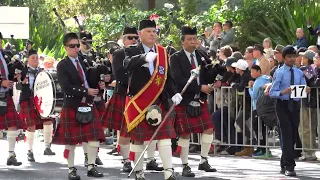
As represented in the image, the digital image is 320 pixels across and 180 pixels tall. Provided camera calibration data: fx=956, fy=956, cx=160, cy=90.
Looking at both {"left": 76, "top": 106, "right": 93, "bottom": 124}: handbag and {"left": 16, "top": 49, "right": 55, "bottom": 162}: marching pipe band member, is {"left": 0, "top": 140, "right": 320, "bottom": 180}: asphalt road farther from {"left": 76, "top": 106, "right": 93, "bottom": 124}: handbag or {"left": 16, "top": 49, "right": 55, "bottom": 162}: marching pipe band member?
{"left": 76, "top": 106, "right": 93, "bottom": 124}: handbag

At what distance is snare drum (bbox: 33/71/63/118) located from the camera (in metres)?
13.9

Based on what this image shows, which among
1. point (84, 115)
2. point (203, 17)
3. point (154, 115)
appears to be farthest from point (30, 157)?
point (203, 17)

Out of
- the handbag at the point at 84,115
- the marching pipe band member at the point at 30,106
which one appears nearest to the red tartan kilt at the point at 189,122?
the handbag at the point at 84,115

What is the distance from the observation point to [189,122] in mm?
11688

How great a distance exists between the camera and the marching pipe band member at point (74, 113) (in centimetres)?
1098

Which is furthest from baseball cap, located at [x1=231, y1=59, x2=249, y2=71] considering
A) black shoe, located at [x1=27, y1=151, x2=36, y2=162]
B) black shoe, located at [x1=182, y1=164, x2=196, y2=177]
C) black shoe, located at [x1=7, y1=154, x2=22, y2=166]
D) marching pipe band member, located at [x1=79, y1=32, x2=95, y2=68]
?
black shoe, located at [x1=7, y1=154, x2=22, y2=166]

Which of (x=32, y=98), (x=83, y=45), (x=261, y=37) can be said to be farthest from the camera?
(x=261, y=37)

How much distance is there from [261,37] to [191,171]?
25.5ft

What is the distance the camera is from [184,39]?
11719mm

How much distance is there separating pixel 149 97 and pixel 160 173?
1991 millimetres

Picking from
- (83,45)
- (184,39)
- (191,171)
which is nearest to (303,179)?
(191,171)

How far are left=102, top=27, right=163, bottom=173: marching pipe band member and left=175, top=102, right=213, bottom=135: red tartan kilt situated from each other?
41cm

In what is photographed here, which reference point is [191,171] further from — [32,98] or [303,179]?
[32,98]

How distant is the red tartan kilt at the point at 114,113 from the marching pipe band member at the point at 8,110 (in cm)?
116
